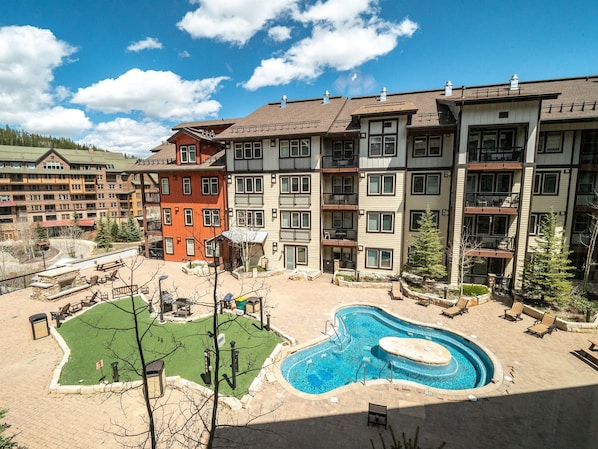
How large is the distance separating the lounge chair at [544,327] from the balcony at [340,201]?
12.2 m

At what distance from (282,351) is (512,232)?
16836 millimetres

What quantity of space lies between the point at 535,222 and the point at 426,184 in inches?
286

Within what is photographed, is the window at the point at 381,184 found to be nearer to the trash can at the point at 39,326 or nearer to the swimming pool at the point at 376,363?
the swimming pool at the point at 376,363

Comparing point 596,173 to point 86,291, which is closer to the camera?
point 596,173

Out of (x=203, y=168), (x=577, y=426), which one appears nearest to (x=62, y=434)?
(x=577, y=426)

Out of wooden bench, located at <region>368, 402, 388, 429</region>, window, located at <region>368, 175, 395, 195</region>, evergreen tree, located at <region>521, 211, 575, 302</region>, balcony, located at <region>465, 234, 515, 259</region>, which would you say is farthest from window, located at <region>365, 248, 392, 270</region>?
wooden bench, located at <region>368, 402, 388, 429</region>

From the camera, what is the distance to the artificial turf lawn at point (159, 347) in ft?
34.8

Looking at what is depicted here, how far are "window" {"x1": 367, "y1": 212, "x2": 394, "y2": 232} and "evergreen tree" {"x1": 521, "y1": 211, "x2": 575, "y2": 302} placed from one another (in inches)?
330

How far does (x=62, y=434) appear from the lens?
818cm

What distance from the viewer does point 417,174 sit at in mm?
20797

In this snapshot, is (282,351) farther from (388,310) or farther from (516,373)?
(516,373)

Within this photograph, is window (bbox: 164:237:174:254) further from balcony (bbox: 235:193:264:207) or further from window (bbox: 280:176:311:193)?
window (bbox: 280:176:311:193)

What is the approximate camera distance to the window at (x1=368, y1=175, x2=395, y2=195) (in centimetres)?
2125

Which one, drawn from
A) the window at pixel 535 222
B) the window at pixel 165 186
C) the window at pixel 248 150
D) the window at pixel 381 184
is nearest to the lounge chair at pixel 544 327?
the window at pixel 535 222
